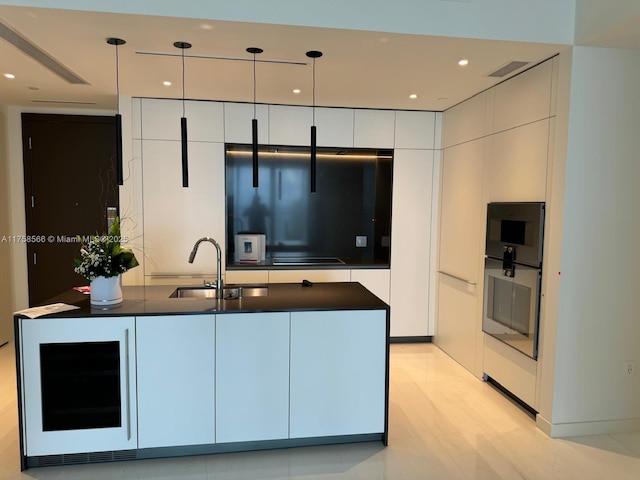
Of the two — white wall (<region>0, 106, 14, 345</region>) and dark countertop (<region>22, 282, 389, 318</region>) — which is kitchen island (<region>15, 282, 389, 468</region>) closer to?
dark countertop (<region>22, 282, 389, 318</region>)

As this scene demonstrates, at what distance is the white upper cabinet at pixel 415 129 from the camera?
457cm

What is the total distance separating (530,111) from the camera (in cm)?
→ 314

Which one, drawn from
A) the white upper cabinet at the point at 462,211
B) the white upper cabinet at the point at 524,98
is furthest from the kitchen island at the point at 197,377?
the white upper cabinet at the point at 524,98

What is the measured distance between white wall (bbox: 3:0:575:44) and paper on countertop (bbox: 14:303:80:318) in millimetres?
1639

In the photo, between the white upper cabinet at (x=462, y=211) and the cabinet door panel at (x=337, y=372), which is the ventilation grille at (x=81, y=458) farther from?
the white upper cabinet at (x=462, y=211)

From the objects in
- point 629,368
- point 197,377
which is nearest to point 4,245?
point 197,377

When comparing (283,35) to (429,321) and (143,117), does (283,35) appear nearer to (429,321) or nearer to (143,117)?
(143,117)

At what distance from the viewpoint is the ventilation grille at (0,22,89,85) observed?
2574 millimetres

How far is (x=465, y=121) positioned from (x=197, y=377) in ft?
10.8

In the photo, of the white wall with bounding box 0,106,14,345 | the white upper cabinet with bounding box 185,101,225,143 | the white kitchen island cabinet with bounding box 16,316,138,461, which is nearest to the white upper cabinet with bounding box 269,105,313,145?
the white upper cabinet with bounding box 185,101,225,143

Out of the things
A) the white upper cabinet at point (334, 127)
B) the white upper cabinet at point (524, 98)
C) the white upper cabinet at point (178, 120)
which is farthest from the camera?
the white upper cabinet at point (334, 127)

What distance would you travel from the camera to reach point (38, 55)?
9.72 ft

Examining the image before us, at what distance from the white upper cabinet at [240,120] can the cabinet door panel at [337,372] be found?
2366 mm

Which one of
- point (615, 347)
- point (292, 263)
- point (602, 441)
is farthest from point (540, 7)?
point (292, 263)
